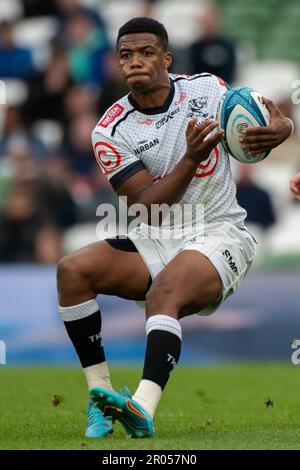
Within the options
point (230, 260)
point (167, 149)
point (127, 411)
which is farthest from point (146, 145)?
point (127, 411)

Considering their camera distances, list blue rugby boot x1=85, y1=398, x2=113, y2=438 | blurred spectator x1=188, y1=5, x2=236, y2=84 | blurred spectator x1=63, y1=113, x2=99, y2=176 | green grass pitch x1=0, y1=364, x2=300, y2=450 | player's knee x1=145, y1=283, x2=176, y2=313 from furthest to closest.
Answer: blurred spectator x1=188, y1=5, x2=236, y2=84
blurred spectator x1=63, y1=113, x2=99, y2=176
blue rugby boot x1=85, y1=398, x2=113, y2=438
player's knee x1=145, y1=283, x2=176, y2=313
green grass pitch x1=0, y1=364, x2=300, y2=450

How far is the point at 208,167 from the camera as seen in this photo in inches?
276

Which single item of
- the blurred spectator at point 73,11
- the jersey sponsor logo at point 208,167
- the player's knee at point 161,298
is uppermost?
the blurred spectator at point 73,11

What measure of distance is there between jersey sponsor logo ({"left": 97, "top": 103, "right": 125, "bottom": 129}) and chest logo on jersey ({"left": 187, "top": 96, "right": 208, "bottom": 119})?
16.6 inches

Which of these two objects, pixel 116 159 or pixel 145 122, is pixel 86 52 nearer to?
pixel 145 122

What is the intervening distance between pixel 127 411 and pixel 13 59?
467 inches

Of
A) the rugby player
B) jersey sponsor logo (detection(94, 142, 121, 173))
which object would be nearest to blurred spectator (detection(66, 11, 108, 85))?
the rugby player

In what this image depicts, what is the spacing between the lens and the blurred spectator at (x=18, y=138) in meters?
16.0

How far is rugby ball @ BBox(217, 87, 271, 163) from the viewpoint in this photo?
6828 millimetres

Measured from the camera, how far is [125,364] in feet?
43.9

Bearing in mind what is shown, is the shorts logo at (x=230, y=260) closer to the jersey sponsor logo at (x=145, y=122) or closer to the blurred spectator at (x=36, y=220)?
the jersey sponsor logo at (x=145, y=122)

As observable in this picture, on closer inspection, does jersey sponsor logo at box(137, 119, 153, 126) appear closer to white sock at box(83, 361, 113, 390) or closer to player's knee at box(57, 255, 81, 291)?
player's knee at box(57, 255, 81, 291)

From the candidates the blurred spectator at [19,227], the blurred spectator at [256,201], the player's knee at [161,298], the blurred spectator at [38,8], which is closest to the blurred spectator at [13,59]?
the blurred spectator at [38,8]
